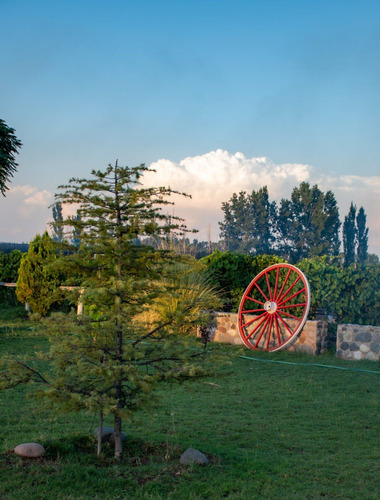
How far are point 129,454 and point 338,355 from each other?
608 cm

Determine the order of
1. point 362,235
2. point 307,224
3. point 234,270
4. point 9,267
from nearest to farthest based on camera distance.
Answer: point 234,270, point 9,267, point 307,224, point 362,235

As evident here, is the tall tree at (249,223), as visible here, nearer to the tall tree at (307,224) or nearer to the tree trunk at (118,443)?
the tall tree at (307,224)

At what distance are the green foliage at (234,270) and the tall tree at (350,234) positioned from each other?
32099mm

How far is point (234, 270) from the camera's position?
1133 cm

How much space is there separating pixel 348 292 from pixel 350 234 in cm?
3418

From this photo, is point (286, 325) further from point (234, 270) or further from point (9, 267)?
point (9, 267)

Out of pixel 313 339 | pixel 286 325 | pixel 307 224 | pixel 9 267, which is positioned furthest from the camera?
pixel 307 224

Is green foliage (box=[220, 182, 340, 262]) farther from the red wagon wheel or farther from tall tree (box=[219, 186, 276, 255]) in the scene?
the red wagon wheel

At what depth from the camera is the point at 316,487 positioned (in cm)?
347

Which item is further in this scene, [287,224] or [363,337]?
[287,224]

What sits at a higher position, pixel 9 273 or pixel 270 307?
pixel 9 273

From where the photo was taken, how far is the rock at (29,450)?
144 inches

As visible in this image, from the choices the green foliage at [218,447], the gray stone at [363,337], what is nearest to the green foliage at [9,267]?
the green foliage at [218,447]

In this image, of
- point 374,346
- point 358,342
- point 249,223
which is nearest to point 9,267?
point 358,342
